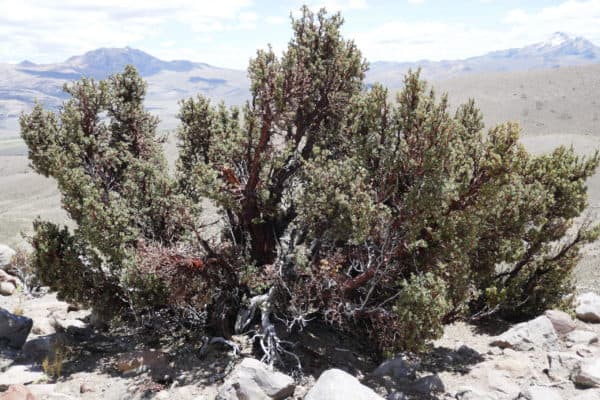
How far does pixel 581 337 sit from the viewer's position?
14.8m

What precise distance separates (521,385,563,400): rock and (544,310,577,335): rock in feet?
15.7

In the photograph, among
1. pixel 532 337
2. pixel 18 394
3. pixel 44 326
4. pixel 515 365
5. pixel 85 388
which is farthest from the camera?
pixel 44 326

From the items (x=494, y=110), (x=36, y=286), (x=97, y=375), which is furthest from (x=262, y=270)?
(x=494, y=110)

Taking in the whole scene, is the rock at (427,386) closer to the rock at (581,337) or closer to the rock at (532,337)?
the rock at (532,337)

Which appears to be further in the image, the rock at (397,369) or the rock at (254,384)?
the rock at (397,369)

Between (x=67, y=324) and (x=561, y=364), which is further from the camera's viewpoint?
(x=67, y=324)

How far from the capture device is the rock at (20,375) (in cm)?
1263

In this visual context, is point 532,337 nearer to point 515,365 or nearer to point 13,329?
point 515,365

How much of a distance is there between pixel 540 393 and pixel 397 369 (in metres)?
3.66

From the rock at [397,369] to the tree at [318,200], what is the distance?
3.12 ft

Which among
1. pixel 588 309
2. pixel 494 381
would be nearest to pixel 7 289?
pixel 494 381

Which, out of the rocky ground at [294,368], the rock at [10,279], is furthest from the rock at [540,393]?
the rock at [10,279]

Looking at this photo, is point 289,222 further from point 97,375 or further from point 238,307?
point 97,375

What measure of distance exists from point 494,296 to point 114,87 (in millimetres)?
14767
